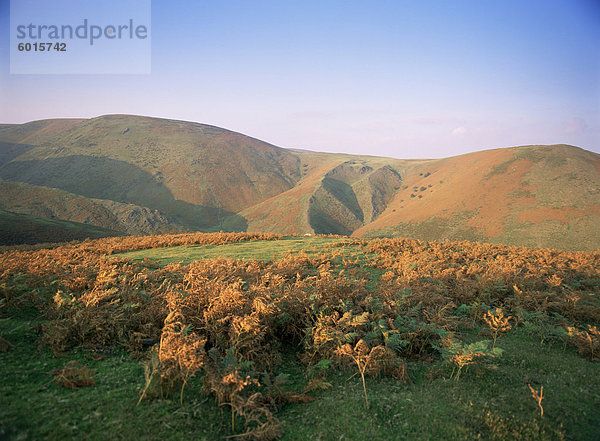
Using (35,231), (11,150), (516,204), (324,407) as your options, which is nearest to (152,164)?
(11,150)

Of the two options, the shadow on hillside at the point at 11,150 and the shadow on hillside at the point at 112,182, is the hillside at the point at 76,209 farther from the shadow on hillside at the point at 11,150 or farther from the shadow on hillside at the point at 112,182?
the shadow on hillside at the point at 11,150

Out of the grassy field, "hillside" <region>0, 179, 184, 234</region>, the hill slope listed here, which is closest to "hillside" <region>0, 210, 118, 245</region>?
the grassy field

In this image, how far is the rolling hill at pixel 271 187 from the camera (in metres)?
55.4

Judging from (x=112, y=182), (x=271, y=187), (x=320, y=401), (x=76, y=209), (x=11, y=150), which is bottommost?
(x=76, y=209)

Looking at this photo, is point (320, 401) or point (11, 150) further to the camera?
point (11, 150)

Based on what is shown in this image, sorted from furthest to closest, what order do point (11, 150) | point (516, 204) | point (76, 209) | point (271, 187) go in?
point (11, 150)
point (271, 187)
point (516, 204)
point (76, 209)

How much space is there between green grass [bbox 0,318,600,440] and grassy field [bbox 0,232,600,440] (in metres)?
0.01

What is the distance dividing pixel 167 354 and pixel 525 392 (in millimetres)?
6286

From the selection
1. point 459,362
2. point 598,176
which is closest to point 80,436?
point 459,362

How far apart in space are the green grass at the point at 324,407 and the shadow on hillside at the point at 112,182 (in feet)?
246

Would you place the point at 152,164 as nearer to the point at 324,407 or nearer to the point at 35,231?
the point at 35,231

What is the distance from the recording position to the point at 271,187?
109m

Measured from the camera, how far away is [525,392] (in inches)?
206

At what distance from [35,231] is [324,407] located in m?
34.5
